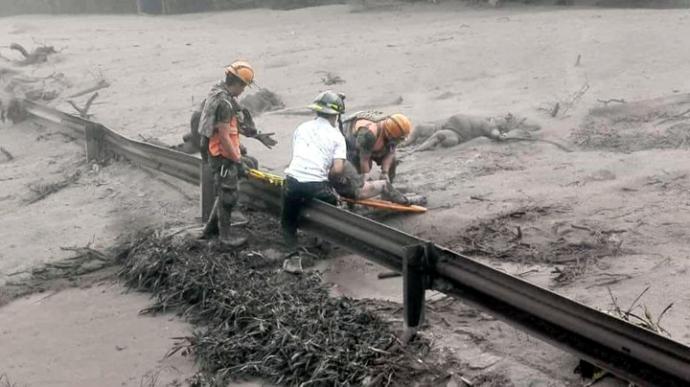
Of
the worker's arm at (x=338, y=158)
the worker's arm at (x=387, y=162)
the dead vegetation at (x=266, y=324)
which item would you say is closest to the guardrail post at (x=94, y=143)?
the dead vegetation at (x=266, y=324)

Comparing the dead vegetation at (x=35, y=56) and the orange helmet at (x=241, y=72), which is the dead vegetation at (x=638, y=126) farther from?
the dead vegetation at (x=35, y=56)

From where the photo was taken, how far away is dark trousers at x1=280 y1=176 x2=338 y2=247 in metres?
7.12

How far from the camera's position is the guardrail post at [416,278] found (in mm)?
5461

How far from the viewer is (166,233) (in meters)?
8.11

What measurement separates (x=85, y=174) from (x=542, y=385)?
780cm

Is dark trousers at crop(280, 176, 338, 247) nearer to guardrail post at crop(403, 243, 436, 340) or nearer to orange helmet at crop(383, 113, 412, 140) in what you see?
orange helmet at crop(383, 113, 412, 140)

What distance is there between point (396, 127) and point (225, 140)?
1.59m

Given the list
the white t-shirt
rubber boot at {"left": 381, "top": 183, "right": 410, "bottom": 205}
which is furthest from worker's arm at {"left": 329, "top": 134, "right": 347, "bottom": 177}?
rubber boot at {"left": 381, "top": 183, "right": 410, "bottom": 205}

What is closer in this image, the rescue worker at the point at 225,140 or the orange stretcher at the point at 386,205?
the rescue worker at the point at 225,140

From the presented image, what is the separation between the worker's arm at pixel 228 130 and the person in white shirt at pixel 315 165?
22.9 inches

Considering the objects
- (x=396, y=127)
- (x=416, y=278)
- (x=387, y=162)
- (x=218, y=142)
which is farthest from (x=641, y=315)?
(x=218, y=142)

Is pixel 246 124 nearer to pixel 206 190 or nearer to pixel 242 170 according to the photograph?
pixel 242 170

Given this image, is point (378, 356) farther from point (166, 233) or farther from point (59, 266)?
point (59, 266)

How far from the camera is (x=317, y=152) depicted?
713 cm
